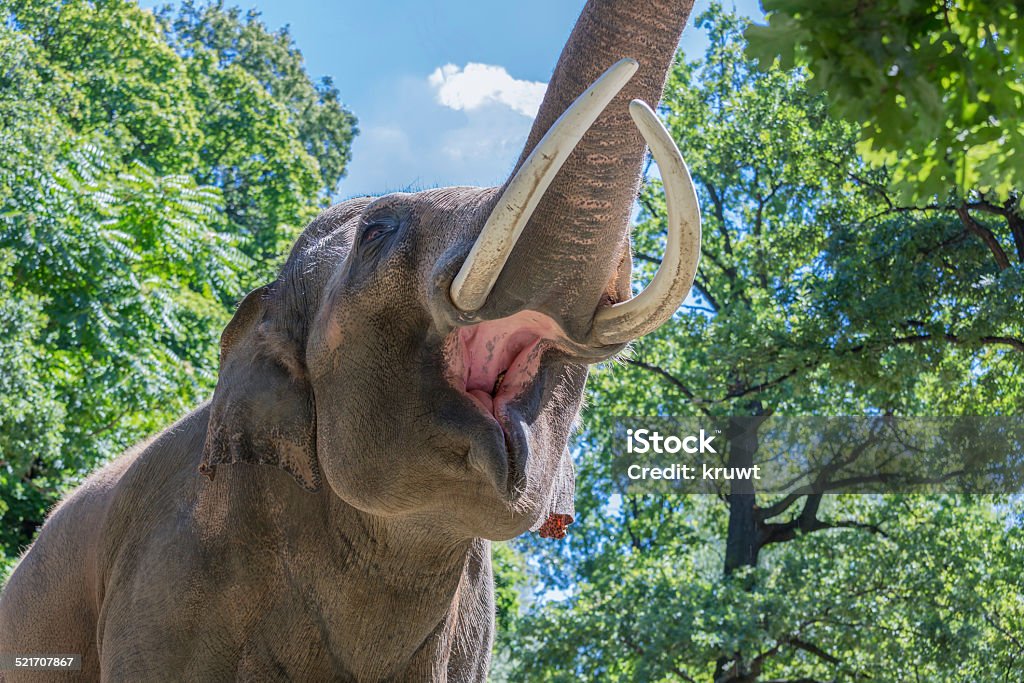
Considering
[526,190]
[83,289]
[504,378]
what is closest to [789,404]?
[83,289]

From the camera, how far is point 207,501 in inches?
154

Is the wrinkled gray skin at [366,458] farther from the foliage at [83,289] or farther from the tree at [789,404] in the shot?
the tree at [789,404]

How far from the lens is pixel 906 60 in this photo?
5.22 feet

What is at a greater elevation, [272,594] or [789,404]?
[789,404]

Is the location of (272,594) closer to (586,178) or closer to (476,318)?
(476,318)

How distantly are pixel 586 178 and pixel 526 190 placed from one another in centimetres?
17

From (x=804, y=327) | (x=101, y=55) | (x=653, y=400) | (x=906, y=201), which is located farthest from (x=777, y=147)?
(x=906, y=201)

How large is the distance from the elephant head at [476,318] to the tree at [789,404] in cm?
917

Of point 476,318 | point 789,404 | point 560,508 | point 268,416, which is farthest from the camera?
point 789,404

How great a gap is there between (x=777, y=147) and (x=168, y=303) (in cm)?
953

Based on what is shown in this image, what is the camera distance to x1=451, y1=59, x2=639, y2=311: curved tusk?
8.82 ft

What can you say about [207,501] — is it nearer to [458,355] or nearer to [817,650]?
[458,355]

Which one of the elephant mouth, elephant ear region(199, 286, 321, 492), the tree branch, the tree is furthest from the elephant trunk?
the tree branch

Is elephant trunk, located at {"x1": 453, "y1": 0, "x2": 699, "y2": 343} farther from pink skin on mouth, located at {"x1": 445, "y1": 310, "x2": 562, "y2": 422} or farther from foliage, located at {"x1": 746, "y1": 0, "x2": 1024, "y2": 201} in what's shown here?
foliage, located at {"x1": 746, "y1": 0, "x2": 1024, "y2": 201}
